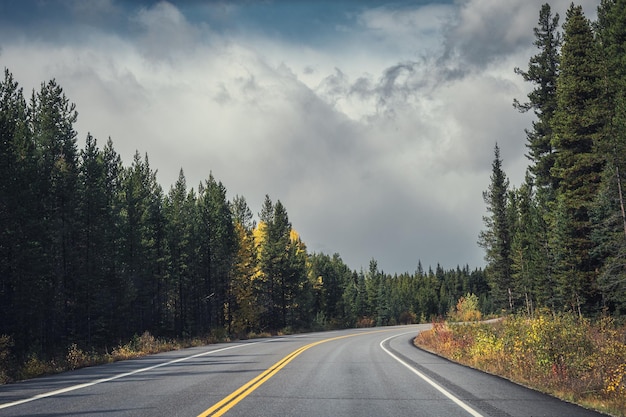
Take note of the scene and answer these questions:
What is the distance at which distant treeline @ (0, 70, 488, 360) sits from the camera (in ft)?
92.9

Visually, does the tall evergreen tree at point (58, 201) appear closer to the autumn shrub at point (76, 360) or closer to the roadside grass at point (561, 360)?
the autumn shrub at point (76, 360)

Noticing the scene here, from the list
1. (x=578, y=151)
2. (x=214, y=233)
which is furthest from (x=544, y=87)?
(x=214, y=233)

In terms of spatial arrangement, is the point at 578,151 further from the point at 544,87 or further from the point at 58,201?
the point at 58,201

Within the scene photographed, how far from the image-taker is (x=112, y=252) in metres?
39.7

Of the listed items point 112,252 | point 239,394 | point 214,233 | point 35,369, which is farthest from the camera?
point 214,233

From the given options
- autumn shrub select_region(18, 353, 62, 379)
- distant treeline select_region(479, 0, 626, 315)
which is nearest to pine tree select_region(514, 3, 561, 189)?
distant treeline select_region(479, 0, 626, 315)

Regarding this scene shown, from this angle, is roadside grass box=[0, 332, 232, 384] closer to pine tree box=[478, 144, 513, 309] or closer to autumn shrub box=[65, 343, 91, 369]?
autumn shrub box=[65, 343, 91, 369]

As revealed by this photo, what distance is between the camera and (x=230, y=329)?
179ft

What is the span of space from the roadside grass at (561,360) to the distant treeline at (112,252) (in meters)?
19.2

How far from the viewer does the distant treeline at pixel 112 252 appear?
2831cm

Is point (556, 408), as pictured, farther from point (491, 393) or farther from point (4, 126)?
point (4, 126)

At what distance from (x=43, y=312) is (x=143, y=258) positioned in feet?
47.0

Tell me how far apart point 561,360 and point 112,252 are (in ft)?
121

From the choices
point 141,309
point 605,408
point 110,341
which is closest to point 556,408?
point 605,408
